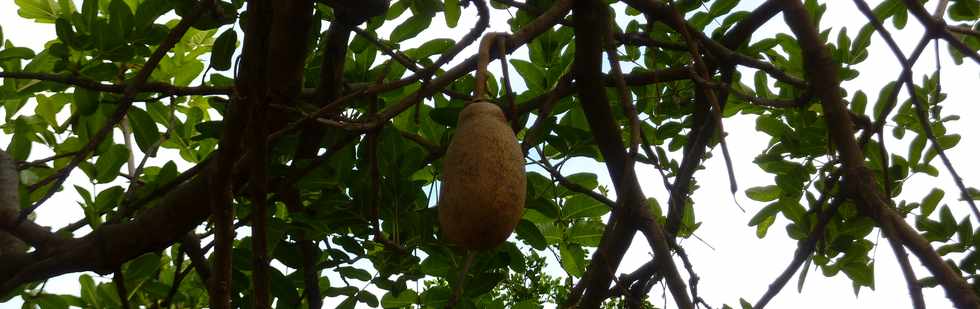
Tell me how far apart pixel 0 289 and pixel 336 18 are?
81 centimetres

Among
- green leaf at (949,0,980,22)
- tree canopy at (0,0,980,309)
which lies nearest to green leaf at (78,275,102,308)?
tree canopy at (0,0,980,309)

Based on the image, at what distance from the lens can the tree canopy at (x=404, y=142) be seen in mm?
1143

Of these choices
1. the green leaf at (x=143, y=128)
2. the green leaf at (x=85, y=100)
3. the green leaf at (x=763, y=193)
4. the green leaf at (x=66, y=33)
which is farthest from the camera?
the green leaf at (x=763, y=193)

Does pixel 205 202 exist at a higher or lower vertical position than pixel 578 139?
lower

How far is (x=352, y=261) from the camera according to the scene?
5.14 ft

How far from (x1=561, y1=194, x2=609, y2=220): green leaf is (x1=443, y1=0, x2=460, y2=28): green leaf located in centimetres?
42

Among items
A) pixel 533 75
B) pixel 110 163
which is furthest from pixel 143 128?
pixel 533 75

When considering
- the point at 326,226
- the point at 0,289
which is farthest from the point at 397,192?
the point at 0,289

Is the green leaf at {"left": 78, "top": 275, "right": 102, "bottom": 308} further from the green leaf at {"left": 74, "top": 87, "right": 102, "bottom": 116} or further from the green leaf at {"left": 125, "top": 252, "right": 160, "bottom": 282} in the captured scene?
the green leaf at {"left": 74, "top": 87, "right": 102, "bottom": 116}

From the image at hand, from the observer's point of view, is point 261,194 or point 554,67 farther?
point 554,67

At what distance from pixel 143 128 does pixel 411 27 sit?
22.1 inches

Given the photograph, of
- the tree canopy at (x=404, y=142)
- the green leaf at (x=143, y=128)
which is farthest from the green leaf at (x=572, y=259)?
the green leaf at (x=143, y=128)

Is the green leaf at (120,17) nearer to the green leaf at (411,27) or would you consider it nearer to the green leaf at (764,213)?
the green leaf at (411,27)

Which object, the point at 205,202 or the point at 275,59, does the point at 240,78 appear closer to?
the point at 275,59
